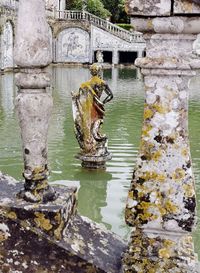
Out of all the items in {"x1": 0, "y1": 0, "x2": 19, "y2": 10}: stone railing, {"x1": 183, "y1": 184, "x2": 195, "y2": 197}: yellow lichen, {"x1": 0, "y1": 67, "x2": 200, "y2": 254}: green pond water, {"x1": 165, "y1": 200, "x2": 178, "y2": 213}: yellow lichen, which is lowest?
{"x1": 0, "y1": 67, "x2": 200, "y2": 254}: green pond water

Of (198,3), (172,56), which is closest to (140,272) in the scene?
(172,56)

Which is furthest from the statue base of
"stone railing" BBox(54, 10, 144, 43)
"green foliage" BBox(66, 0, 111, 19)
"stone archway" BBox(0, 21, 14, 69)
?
"green foliage" BBox(66, 0, 111, 19)

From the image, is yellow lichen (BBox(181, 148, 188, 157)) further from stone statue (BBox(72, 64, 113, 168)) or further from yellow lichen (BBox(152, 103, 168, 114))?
stone statue (BBox(72, 64, 113, 168))

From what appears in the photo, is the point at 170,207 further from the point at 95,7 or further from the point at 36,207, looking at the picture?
the point at 95,7

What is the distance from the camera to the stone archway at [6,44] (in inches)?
1244

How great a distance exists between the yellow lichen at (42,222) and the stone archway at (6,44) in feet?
94.3

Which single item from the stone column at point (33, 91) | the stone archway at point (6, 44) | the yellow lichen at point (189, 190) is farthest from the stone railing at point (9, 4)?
the yellow lichen at point (189, 190)

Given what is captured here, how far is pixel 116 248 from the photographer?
3.30 metres

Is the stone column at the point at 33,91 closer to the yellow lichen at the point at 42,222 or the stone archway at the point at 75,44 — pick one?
the yellow lichen at the point at 42,222

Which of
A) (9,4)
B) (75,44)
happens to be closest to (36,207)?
(9,4)

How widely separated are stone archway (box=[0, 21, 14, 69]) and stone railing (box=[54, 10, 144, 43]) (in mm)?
8131

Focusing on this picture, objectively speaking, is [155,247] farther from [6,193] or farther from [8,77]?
[8,77]

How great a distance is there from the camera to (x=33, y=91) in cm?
300

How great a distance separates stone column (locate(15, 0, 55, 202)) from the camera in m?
2.93
